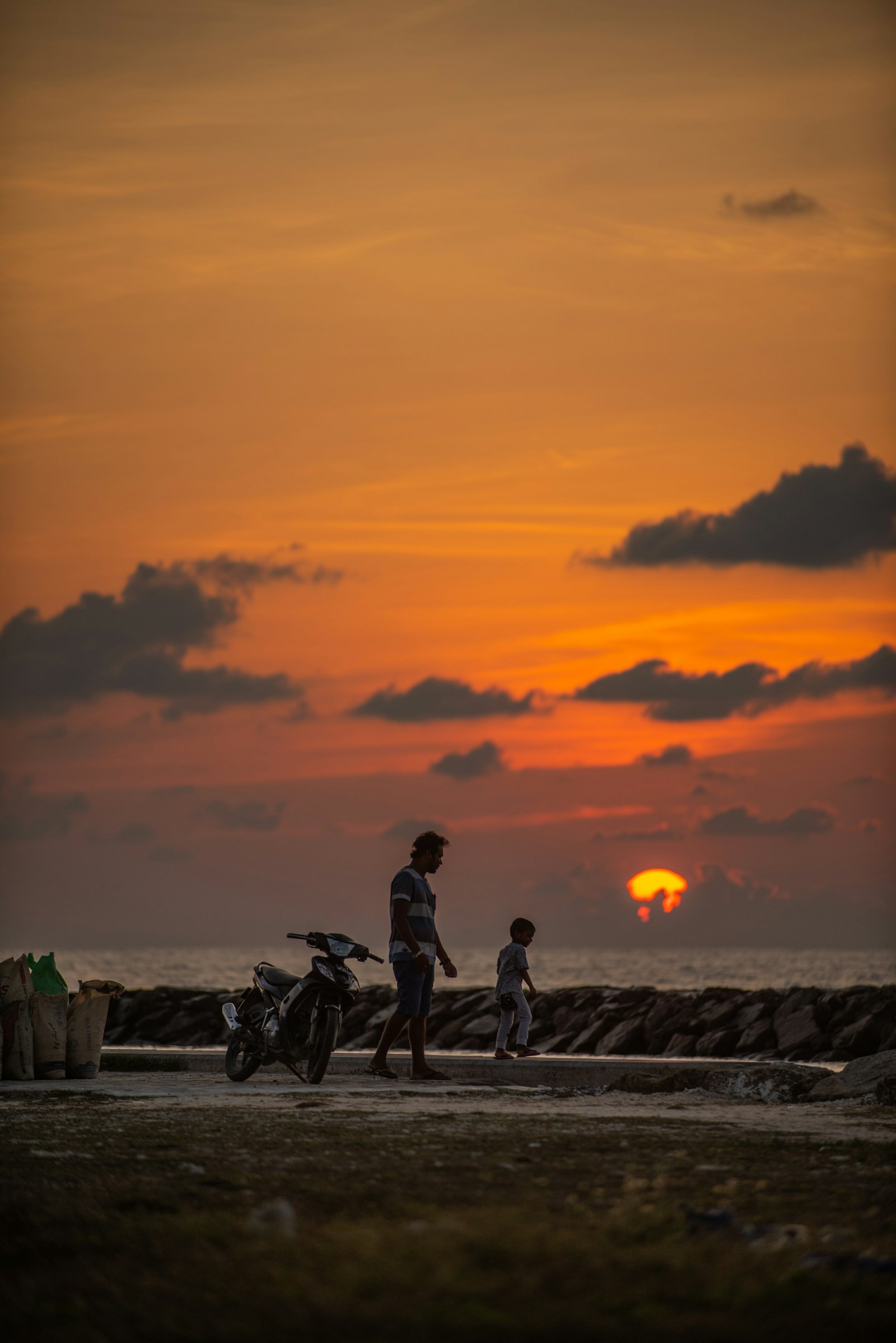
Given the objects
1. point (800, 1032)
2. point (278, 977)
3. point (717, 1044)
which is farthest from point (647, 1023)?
point (278, 977)

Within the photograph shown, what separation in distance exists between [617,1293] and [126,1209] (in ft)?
7.06

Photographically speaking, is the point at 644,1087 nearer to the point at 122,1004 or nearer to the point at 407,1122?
the point at 407,1122

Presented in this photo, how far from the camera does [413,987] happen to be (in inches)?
476

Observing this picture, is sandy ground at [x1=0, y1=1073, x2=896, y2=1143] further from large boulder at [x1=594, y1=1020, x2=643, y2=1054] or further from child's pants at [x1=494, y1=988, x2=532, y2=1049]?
large boulder at [x1=594, y1=1020, x2=643, y2=1054]

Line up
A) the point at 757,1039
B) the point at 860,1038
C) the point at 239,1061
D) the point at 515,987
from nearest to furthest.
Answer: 1. the point at 239,1061
2. the point at 515,987
3. the point at 860,1038
4. the point at 757,1039

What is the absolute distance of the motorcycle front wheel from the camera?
11391mm

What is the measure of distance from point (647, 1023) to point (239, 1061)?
864 cm

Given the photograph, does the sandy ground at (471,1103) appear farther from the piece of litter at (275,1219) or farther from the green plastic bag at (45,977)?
the piece of litter at (275,1219)

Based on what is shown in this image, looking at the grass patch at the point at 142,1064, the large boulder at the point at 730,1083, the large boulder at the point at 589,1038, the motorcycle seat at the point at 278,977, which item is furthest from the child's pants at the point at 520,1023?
the large boulder at the point at 589,1038

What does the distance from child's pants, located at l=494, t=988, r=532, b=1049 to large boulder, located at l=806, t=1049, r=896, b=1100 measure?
11.1 ft

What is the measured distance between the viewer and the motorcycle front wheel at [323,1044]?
37.4ft

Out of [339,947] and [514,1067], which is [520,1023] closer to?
[514,1067]

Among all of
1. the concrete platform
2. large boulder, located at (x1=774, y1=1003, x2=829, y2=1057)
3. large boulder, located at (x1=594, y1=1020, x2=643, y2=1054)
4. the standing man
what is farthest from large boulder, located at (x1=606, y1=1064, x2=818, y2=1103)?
large boulder, located at (x1=594, y1=1020, x2=643, y2=1054)

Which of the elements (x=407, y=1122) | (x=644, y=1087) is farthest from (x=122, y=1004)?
(x=407, y=1122)
